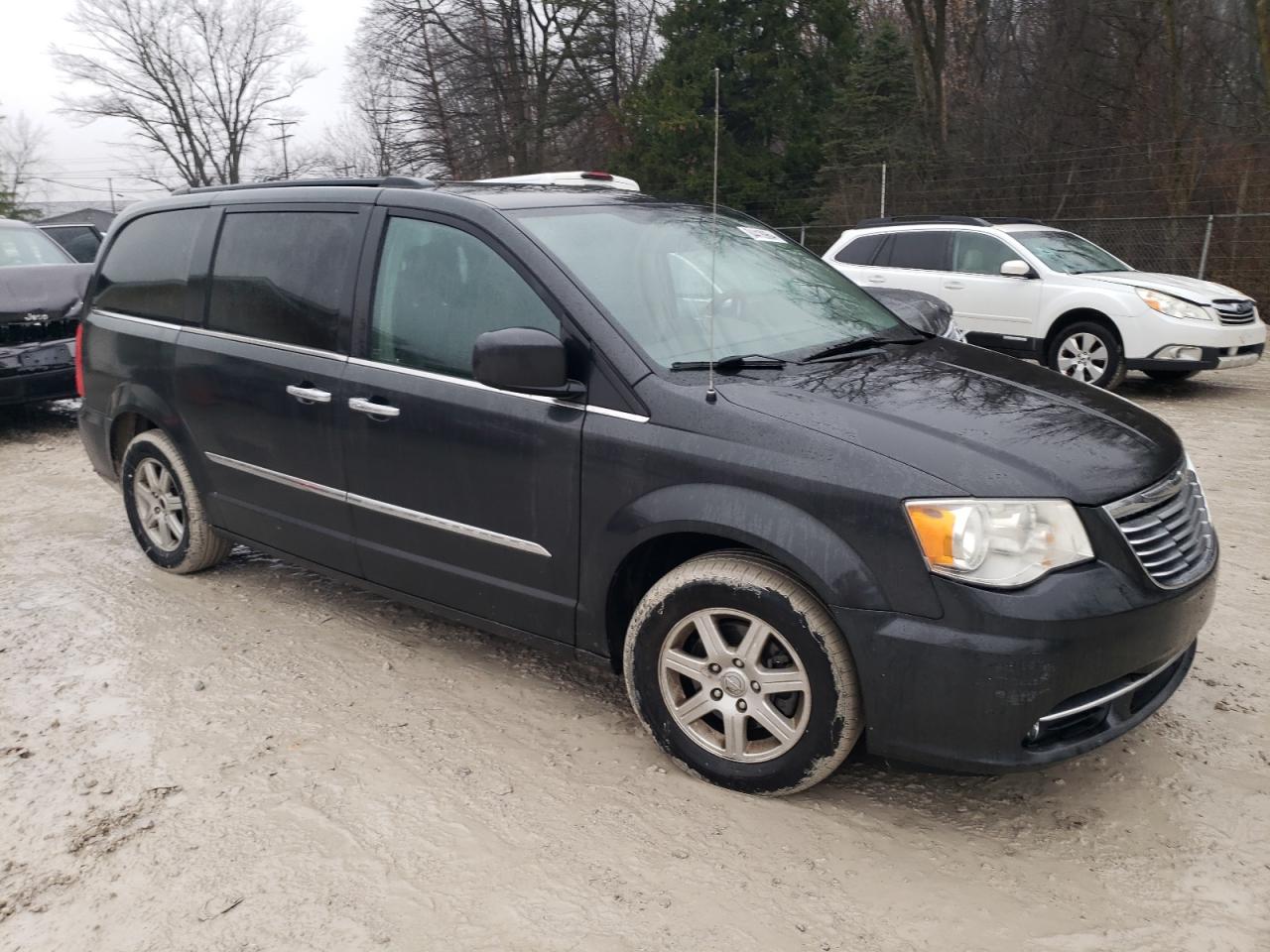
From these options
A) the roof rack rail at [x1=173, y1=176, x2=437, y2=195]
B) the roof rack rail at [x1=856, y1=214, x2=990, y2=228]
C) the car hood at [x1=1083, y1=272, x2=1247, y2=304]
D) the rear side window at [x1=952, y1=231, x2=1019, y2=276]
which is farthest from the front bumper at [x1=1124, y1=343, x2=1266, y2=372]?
the roof rack rail at [x1=173, y1=176, x2=437, y2=195]

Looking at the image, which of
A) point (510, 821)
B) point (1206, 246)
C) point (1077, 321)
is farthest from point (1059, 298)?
point (510, 821)

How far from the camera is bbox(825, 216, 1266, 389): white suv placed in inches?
358

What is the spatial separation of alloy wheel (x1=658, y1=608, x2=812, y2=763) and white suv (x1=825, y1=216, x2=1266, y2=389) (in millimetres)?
7658

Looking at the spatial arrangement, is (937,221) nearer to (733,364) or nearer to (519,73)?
(733,364)

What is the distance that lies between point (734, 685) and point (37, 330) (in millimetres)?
7727

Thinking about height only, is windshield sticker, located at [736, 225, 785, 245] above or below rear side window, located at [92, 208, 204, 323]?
above

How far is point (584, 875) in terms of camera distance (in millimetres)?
2697

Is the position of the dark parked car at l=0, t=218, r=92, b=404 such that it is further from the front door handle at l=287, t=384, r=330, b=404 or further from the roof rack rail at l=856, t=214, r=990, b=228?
the roof rack rail at l=856, t=214, r=990, b=228

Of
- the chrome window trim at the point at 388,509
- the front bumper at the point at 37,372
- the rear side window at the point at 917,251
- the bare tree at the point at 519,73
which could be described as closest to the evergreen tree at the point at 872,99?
the bare tree at the point at 519,73

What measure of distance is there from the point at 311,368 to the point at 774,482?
2.04 meters

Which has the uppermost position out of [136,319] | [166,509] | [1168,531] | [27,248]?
[27,248]

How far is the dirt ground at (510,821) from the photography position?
2514 mm

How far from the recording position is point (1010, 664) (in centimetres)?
256

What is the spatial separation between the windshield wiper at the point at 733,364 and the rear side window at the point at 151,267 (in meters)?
2.62
